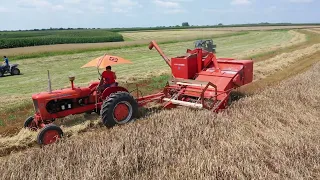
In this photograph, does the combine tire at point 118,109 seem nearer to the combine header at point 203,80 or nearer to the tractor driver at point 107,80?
the tractor driver at point 107,80

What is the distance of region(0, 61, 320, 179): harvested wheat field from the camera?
484 centimetres

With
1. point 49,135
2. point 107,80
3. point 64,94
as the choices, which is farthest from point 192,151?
point 64,94

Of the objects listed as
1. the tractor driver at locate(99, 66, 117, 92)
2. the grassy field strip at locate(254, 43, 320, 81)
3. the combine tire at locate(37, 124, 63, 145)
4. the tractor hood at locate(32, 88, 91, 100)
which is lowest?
the combine tire at locate(37, 124, 63, 145)

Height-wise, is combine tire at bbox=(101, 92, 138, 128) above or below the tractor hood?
below

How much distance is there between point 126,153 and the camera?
552 centimetres

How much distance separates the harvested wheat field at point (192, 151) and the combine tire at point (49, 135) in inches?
24.6

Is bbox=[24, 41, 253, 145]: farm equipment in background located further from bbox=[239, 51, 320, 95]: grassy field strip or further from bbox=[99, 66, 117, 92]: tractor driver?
bbox=[239, 51, 320, 95]: grassy field strip

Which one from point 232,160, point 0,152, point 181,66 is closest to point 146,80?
point 181,66

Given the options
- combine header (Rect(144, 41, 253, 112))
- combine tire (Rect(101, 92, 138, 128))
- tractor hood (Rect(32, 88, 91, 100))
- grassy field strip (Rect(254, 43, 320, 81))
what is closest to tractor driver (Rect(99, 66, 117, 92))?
tractor hood (Rect(32, 88, 91, 100))

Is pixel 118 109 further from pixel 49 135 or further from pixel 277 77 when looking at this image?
pixel 277 77

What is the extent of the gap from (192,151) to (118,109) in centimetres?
266

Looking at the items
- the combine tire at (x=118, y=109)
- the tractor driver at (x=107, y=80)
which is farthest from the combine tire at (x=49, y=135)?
the tractor driver at (x=107, y=80)

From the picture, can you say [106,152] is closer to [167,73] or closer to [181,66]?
[181,66]

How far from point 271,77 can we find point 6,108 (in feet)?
33.5
